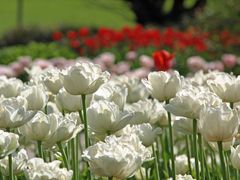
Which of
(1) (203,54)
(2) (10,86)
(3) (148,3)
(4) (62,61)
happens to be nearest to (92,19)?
(3) (148,3)

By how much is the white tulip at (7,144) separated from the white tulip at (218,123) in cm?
60

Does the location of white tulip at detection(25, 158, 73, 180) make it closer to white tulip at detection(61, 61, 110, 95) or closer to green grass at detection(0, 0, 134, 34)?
white tulip at detection(61, 61, 110, 95)

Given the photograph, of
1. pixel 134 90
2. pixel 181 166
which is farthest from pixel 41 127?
pixel 134 90

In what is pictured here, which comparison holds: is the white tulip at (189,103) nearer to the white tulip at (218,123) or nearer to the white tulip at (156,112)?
the white tulip at (218,123)

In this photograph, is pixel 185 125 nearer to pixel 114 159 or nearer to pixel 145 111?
pixel 145 111

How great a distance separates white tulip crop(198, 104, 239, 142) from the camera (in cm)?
243

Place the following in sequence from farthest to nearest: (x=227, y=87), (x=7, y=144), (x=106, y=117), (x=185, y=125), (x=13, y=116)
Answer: (x=185, y=125)
(x=227, y=87)
(x=106, y=117)
(x=13, y=116)
(x=7, y=144)

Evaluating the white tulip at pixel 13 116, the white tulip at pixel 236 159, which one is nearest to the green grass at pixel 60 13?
the white tulip at pixel 13 116

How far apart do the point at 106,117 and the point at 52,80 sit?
23.8 inches

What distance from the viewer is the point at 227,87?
9.57 feet

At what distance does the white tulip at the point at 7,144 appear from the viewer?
2467mm

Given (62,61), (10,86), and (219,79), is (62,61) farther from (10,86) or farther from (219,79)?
(219,79)

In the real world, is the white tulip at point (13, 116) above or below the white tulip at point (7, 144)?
above

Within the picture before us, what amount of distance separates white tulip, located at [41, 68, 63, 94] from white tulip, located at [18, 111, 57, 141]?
0.53m
